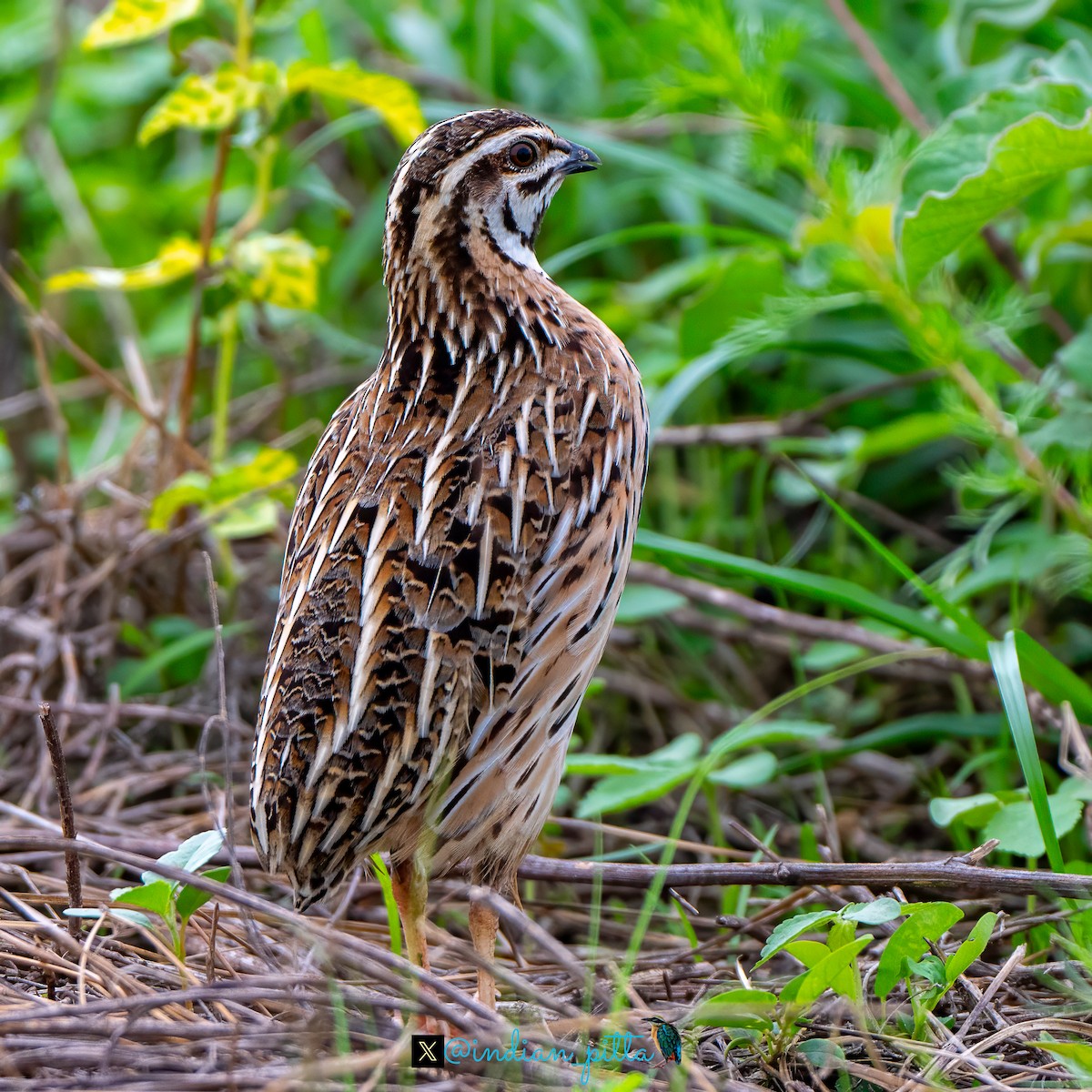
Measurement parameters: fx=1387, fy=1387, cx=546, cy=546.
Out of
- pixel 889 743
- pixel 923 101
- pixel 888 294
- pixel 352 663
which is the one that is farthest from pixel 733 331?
pixel 352 663

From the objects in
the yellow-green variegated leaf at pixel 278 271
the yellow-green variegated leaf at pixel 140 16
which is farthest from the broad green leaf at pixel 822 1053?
the yellow-green variegated leaf at pixel 140 16

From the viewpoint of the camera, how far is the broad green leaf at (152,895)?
8.85 feet

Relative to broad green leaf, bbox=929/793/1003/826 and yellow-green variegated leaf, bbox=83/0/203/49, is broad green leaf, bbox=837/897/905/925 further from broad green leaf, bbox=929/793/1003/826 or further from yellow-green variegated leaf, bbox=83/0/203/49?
yellow-green variegated leaf, bbox=83/0/203/49

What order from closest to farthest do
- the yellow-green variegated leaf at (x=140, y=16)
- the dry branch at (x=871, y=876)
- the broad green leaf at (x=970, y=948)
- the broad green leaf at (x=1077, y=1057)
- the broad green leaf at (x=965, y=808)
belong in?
the broad green leaf at (x=1077, y=1057)
the broad green leaf at (x=970, y=948)
the dry branch at (x=871, y=876)
the broad green leaf at (x=965, y=808)
the yellow-green variegated leaf at (x=140, y=16)

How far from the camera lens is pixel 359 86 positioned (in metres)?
4.20

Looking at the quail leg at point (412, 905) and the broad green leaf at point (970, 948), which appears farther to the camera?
the quail leg at point (412, 905)

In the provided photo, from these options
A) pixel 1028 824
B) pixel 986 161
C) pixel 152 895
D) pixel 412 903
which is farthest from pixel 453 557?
pixel 986 161

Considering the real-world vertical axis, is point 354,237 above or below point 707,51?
below

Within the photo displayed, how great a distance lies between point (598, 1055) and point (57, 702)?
2.61 metres

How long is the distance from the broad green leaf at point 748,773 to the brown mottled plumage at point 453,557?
76cm

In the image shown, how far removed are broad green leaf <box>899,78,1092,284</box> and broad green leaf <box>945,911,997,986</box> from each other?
67.3 inches

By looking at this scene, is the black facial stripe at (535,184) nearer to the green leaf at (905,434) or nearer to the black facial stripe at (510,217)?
the black facial stripe at (510,217)

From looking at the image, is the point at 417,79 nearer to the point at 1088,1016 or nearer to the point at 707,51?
the point at 707,51

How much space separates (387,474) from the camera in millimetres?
2934
